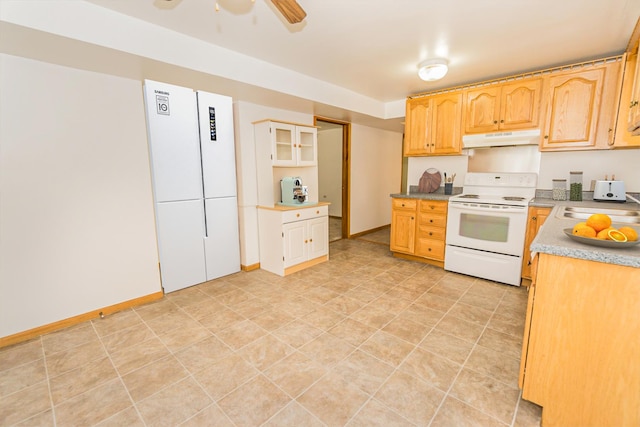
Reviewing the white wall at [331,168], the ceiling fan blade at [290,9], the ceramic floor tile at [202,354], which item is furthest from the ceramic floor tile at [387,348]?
the white wall at [331,168]

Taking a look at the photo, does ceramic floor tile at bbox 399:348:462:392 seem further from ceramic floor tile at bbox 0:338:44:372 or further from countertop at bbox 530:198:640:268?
ceramic floor tile at bbox 0:338:44:372

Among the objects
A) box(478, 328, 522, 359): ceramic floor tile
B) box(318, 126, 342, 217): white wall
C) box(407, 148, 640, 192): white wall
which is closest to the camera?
box(478, 328, 522, 359): ceramic floor tile

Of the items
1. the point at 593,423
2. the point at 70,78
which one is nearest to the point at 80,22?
the point at 70,78

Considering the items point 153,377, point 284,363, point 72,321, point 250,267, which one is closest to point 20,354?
point 72,321

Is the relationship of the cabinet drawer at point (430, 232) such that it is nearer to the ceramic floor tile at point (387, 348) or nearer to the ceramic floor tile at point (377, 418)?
the ceramic floor tile at point (387, 348)

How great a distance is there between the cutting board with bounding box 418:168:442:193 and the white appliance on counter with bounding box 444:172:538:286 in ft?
1.74

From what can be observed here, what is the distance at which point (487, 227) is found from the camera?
10.4ft

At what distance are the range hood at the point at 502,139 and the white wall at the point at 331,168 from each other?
3.79 meters

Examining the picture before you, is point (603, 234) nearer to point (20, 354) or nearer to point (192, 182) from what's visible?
point (192, 182)

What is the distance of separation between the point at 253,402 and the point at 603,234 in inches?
79.4

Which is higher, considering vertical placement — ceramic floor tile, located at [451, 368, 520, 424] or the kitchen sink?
the kitchen sink

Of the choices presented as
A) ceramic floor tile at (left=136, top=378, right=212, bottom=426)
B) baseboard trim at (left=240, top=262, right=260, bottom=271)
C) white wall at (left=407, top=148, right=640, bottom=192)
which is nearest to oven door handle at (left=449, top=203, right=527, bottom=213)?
white wall at (left=407, top=148, right=640, bottom=192)

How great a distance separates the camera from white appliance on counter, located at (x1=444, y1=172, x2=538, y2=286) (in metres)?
3.00

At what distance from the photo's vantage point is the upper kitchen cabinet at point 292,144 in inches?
139
